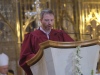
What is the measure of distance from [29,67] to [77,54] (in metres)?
0.44

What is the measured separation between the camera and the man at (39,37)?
180cm

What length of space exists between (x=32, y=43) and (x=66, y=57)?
449 millimetres

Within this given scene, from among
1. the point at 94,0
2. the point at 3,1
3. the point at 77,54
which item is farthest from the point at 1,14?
the point at 77,54

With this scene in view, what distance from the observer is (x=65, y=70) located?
57.7 inches

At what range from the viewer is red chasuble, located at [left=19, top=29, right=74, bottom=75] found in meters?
1.79

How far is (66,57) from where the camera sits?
1472 mm

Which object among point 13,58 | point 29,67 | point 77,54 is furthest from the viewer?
point 13,58

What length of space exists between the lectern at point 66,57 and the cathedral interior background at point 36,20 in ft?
14.9

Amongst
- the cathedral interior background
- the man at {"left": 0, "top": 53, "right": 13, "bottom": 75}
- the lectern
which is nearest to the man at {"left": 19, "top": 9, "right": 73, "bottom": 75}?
the lectern

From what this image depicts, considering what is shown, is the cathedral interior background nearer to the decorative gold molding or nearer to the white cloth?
the white cloth

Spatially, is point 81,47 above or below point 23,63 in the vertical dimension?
above

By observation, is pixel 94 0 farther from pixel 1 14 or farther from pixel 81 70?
pixel 81 70

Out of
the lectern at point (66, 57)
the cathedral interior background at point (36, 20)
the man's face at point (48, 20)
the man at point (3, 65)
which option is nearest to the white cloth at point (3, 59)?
the man at point (3, 65)

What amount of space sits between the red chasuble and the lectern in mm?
238
